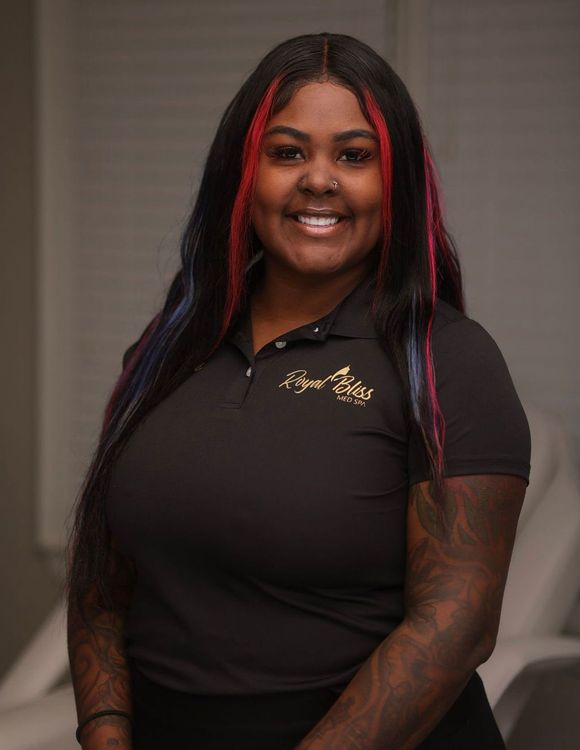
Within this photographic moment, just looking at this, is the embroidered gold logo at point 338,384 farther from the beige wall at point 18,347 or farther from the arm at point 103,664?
the beige wall at point 18,347

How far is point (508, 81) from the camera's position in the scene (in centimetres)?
264

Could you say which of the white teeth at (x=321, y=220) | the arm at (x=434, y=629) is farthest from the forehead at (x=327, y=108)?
the arm at (x=434, y=629)

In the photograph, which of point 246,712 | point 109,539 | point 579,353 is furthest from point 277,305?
point 579,353

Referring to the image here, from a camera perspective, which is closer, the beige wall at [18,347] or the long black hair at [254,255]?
the long black hair at [254,255]

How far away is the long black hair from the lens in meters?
1.47

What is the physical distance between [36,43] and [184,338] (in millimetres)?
→ 1767

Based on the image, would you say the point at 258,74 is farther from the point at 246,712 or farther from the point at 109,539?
the point at 246,712

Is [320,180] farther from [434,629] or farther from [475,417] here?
[434,629]

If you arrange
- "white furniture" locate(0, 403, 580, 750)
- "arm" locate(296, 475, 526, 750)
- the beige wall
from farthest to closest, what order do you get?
1. the beige wall
2. "white furniture" locate(0, 403, 580, 750)
3. "arm" locate(296, 475, 526, 750)

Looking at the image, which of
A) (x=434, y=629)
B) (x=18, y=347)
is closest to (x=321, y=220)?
(x=434, y=629)

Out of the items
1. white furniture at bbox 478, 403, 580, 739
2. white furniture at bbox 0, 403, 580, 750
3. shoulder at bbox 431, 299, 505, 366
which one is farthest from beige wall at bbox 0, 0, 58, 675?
shoulder at bbox 431, 299, 505, 366

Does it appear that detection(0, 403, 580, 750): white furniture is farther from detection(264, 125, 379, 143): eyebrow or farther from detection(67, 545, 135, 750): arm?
detection(264, 125, 379, 143): eyebrow

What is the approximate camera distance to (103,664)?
162 cm

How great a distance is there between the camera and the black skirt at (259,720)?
144cm
